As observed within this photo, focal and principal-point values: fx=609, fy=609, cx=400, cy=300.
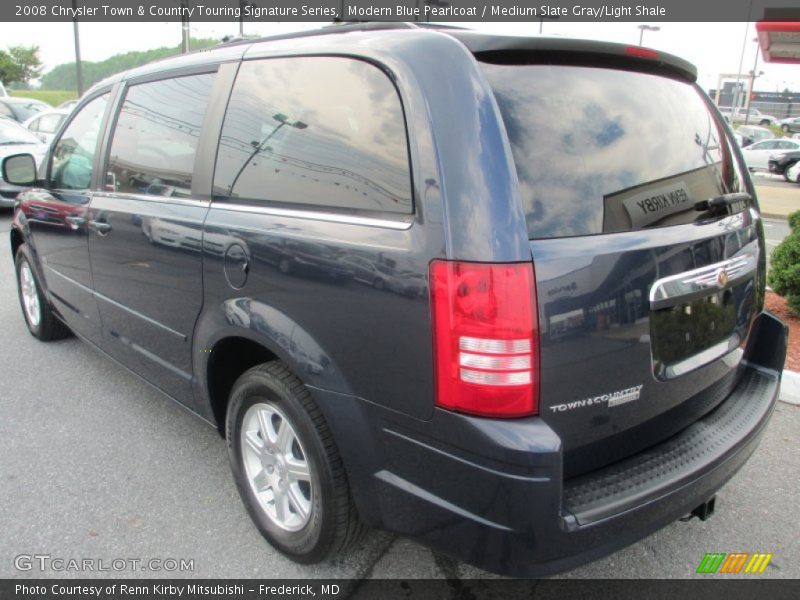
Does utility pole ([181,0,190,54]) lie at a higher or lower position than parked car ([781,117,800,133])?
higher

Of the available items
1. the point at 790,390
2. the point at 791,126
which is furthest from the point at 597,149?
the point at 791,126

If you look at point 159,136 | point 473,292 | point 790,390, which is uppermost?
point 159,136

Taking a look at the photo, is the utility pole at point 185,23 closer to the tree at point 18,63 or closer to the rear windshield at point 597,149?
the rear windshield at point 597,149

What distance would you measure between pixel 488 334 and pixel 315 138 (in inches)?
36.7

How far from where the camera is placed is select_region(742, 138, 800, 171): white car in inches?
1010

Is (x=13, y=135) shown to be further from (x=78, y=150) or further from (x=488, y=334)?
(x=488, y=334)

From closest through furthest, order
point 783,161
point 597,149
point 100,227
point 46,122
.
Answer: point 597,149 → point 100,227 → point 46,122 → point 783,161

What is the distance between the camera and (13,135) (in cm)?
1058

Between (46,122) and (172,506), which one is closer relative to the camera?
(172,506)

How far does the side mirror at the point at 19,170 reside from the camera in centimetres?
391

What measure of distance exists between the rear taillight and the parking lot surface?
1.02 m

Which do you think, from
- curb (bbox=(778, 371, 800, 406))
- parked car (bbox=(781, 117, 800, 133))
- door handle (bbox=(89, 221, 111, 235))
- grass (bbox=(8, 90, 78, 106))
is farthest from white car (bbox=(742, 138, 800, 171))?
grass (bbox=(8, 90, 78, 106))

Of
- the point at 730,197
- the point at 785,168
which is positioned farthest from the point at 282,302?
the point at 785,168

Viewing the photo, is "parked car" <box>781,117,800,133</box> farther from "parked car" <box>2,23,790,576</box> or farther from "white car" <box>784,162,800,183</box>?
"parked car" <box>2,23,790,576</box>
